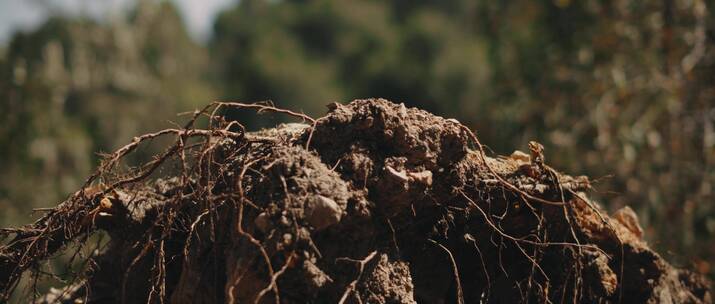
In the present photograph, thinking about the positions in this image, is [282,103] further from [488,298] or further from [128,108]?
[488,298]

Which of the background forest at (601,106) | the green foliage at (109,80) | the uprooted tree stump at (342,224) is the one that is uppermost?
the green foliage at (109,80)

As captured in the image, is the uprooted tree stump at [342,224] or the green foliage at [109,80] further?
the green foliage at [109,80]

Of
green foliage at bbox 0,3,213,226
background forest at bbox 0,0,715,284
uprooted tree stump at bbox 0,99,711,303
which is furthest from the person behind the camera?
green foliage at bbox 0,3,213,226

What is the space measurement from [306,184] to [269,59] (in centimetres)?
6275

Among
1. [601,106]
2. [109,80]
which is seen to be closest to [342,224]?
[601,106]

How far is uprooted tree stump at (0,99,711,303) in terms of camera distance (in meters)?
2.96

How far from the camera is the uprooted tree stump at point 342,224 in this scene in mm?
2959

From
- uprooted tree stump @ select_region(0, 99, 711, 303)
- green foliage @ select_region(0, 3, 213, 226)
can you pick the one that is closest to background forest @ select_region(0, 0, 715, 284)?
uprooted tree stump @ select_region(0, 99, 711, 303)

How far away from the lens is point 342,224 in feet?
10.0

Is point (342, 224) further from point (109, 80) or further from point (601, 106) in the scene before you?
point (109, 80)

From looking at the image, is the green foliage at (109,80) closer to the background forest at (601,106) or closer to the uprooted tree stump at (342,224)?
the background forest at (601,106)

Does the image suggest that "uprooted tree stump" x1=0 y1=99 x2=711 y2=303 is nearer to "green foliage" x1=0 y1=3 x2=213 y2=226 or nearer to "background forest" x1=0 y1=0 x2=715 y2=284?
"background forest" x1=0 y1=0 x2=715 y2=284

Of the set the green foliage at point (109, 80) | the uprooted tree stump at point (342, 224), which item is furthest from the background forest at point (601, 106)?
the green foliage at point (109, 80)

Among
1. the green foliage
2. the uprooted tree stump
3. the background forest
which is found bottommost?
the uprooted tree stump
